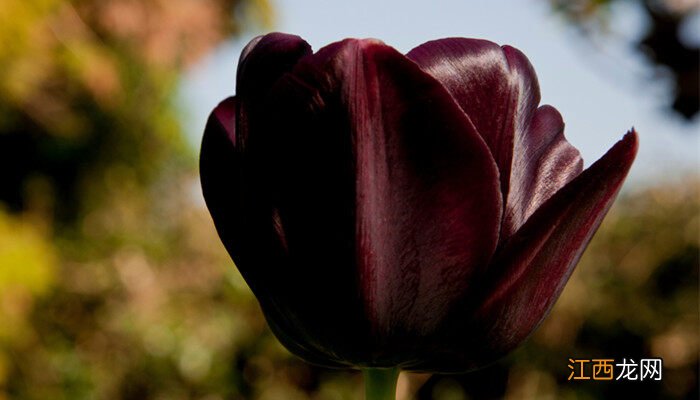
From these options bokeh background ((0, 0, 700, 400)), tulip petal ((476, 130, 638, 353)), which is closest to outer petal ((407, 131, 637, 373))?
tulip petal ((476, 130, 638, 353))

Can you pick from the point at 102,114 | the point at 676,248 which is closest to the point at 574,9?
the point at 676,248

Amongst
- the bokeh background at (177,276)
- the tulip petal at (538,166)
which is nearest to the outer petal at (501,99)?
the tulip petal at (538,166)

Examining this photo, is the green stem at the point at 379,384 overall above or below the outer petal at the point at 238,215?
below

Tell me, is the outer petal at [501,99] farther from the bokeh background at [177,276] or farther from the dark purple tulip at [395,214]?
the bokeh background at [177,276]

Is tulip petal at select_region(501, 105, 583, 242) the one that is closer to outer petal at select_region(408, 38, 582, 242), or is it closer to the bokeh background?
outer petal at select_region(408, 38, 582, 242)

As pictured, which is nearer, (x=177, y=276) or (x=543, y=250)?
(x=543, y=250)

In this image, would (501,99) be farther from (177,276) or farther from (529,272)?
(177,276)

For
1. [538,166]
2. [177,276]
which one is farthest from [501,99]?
[177,276]

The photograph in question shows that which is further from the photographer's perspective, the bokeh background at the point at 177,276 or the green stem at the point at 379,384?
the bokeh background at the point at 177,276
